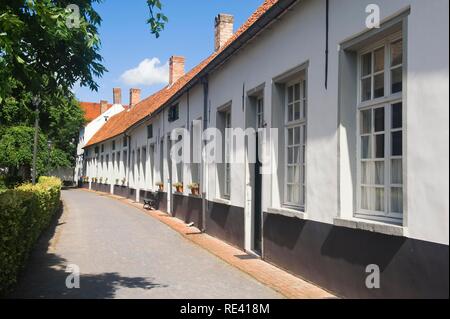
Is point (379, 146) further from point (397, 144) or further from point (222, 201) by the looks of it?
point (222, 201)

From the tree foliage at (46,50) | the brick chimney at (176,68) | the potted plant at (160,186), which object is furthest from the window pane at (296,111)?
the brick chimney at (176,68)

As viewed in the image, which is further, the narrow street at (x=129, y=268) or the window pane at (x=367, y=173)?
the narrow street at (x=129, y=268)

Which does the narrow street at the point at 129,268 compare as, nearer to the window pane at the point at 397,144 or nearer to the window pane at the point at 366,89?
the window pane at the point at 397,144

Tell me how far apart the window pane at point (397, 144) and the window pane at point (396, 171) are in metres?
0.09

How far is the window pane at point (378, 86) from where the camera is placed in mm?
6258

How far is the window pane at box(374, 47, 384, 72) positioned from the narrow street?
3.36 metres

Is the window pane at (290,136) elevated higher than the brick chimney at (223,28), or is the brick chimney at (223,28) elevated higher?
the brick chimney at (223,28)

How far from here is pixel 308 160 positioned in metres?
7.76

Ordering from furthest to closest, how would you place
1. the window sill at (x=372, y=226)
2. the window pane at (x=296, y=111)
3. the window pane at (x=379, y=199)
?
the window pane at (x=296, y=111) < the window pane at (x=379, y=199) < the window sill at (x=372, y=226)

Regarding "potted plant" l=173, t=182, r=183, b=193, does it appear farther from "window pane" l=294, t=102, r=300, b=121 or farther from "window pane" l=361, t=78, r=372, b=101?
"window pane" l=361, t=78, r=372, b=101

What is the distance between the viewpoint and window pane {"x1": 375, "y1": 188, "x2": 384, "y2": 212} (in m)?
6.16

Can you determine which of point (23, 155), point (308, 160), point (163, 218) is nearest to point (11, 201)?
point (308, 160)

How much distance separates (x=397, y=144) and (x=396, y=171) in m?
0.32
